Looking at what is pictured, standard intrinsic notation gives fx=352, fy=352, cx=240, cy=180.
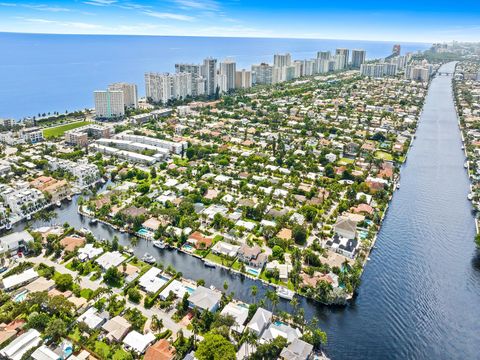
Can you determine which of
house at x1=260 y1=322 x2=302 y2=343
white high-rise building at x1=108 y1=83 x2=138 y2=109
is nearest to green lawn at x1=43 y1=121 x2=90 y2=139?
white high-rise building at x1=108 y1=83 x2=138 y2=109

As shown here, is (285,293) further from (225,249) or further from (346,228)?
(346,228)

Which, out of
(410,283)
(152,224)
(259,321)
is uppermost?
(152,224)

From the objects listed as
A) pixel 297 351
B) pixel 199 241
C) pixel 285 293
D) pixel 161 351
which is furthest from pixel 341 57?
pixel 161 351

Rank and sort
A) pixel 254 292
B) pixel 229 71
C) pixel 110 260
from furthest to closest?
pixel 229 71, pixel 110 260, pixel 254 292

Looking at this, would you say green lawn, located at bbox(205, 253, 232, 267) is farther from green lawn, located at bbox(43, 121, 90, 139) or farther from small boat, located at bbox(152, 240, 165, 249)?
green lawn, located at bbox(43, 121, 90, 139)

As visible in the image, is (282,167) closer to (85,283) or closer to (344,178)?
(344,178)

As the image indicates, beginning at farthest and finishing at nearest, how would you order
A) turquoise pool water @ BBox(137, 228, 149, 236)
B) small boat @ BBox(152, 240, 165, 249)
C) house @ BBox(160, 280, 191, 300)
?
1. turquoise pool water @ BBox(137, 228, 149, 236)
2. small boat @ BBox(152, 240, 165, 249)
3. house @ BBox(160, 280, 191, 300)

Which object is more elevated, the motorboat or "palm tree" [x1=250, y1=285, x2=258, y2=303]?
the motorboat
